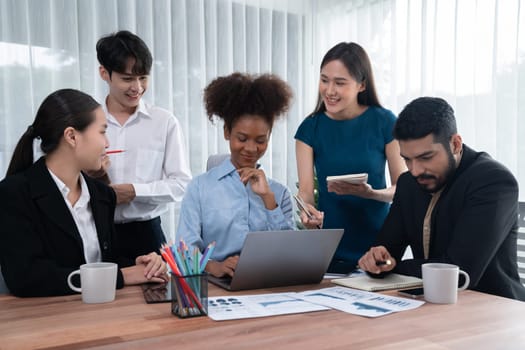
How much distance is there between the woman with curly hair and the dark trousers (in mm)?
560

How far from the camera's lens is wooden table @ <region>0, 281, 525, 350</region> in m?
0.95

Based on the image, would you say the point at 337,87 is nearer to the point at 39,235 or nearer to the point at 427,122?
the point at 427,122

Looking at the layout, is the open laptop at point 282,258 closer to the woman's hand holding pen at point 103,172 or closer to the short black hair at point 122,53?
the woman's hand holding pen at point 103,172

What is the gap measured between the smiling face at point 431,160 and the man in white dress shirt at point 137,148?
1.02 metres

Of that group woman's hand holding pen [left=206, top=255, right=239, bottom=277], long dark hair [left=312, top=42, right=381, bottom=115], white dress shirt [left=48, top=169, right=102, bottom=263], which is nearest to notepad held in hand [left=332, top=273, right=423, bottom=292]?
woman's hand holding pen [left=206, top=255, right=239, bottom=277]

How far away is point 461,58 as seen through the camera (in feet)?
10.4

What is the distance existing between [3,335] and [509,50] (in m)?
2.84

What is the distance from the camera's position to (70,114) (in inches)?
64.8

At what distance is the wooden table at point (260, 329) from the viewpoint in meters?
0.95

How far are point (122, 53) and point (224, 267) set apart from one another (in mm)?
1067

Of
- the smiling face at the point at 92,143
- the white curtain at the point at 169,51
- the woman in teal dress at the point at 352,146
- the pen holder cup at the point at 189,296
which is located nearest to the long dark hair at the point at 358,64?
the woman in teal dress at the point at 352,146

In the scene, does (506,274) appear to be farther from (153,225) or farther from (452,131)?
(153,225)

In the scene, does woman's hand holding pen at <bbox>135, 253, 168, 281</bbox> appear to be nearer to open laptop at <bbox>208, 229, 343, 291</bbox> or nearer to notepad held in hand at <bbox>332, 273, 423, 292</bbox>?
open laptop at <bbox>208, 229, 343, 291</bbox>

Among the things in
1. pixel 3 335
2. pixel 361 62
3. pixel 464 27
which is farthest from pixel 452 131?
pixel 464 27
